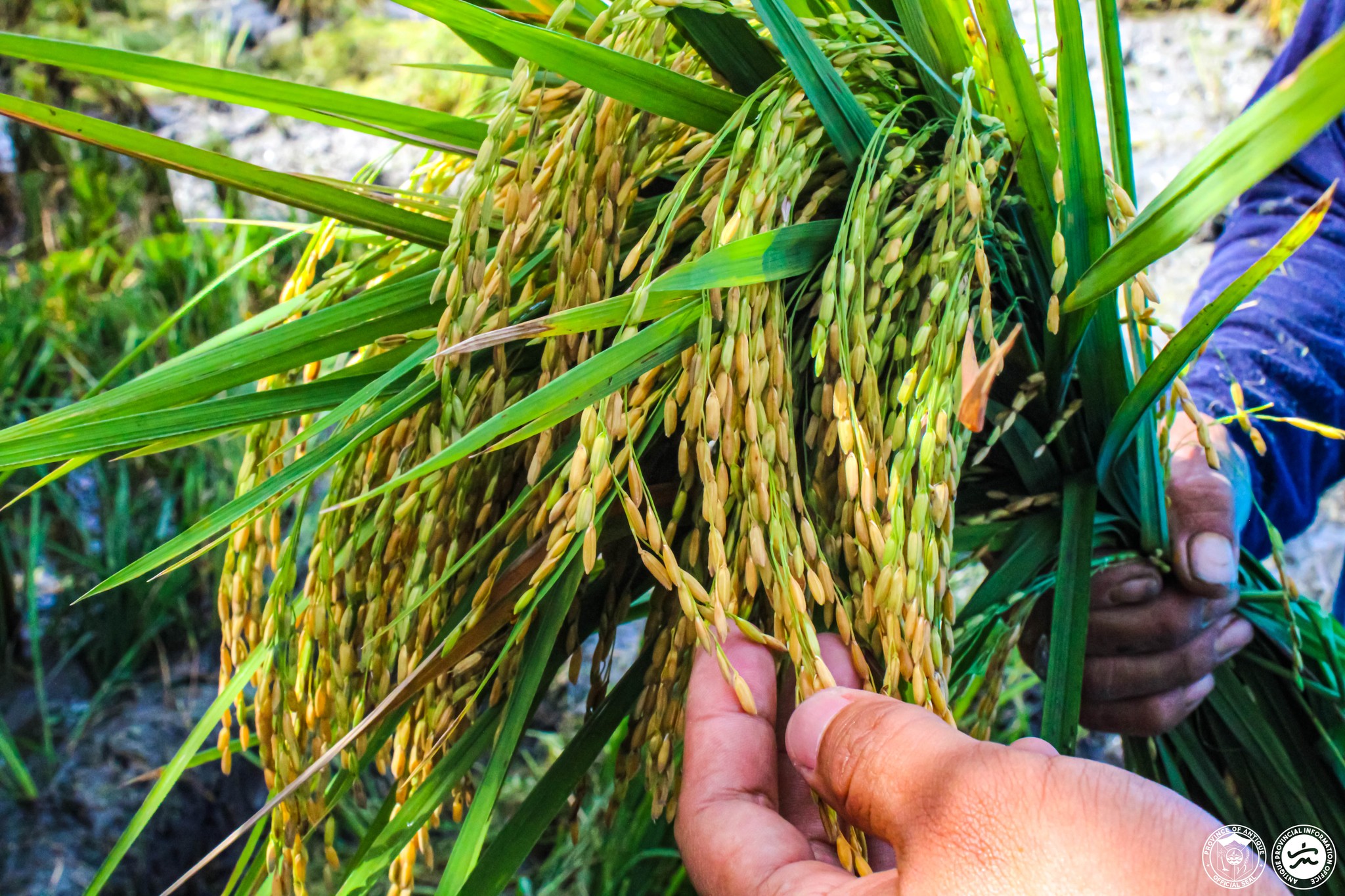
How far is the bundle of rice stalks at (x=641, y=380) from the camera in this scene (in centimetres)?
59

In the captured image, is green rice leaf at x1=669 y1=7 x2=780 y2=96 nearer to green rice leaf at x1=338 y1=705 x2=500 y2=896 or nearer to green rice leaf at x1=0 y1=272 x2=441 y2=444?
green rice leaf at x1=0 y1=272 x2=441 y2=444

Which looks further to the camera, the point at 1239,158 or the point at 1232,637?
the point at 1232,637

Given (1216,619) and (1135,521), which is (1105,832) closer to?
(1135,521)

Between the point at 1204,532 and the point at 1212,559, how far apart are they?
34 mm

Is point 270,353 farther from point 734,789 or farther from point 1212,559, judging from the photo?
point 1212,559

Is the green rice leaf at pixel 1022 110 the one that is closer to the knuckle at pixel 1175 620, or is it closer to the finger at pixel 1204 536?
the finger at pixel 1204 536

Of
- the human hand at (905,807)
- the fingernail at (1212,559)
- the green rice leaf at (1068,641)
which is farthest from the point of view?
the fingernail at (1212,559)

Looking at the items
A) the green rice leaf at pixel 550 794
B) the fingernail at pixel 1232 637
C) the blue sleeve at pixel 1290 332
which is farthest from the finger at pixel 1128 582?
the green rice leaf at pixel 550 794

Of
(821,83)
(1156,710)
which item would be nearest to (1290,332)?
(1156,710)

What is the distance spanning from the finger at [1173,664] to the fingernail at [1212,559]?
111mm

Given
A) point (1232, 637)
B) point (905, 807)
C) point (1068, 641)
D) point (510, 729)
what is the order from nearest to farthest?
point (905, 807) → point (510, 729) → point (1068, 641) → point (1232, 637)

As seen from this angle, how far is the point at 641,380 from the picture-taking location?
639 mm

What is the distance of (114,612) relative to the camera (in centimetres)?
260

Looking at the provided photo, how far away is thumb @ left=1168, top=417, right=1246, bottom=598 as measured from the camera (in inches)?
37.9
